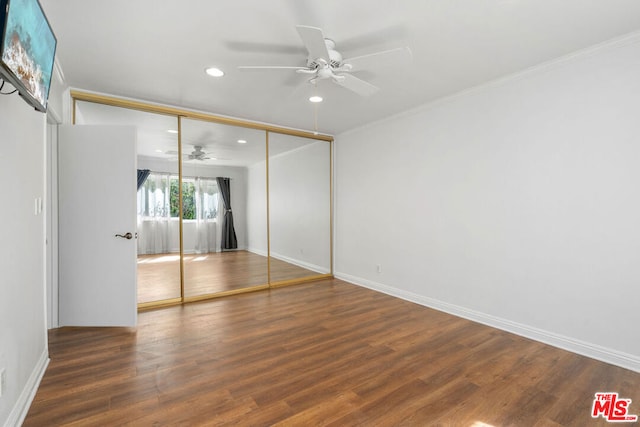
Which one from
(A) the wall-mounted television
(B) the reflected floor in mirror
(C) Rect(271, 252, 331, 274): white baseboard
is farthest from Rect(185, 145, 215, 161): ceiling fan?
(A) the wall-mounted television

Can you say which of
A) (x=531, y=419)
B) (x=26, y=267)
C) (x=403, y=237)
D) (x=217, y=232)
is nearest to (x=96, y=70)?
(x=26, y=267)

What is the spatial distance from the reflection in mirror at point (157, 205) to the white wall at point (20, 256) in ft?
5.21

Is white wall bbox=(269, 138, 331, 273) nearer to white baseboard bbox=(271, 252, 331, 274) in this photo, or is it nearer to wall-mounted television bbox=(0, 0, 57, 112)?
white baseboard bbox=(271, 252, 331, 274)

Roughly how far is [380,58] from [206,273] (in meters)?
3.70

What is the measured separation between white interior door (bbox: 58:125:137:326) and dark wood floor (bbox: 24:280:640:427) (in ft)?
0.86

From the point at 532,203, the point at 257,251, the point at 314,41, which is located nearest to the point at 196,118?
the point at 257,251

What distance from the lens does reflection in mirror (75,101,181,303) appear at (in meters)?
4.01

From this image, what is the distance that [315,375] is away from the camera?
2365 millimetres

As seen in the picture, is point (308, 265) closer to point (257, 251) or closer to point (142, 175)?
point (257, 251)

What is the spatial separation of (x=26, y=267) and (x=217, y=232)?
2626mm

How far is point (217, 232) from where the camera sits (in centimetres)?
464

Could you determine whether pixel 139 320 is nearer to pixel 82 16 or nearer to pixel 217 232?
pixel 217 232

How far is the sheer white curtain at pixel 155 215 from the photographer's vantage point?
13.2 feet

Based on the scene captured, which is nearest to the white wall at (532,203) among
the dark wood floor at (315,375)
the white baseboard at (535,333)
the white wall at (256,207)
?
the white baseboard at (535,333)
